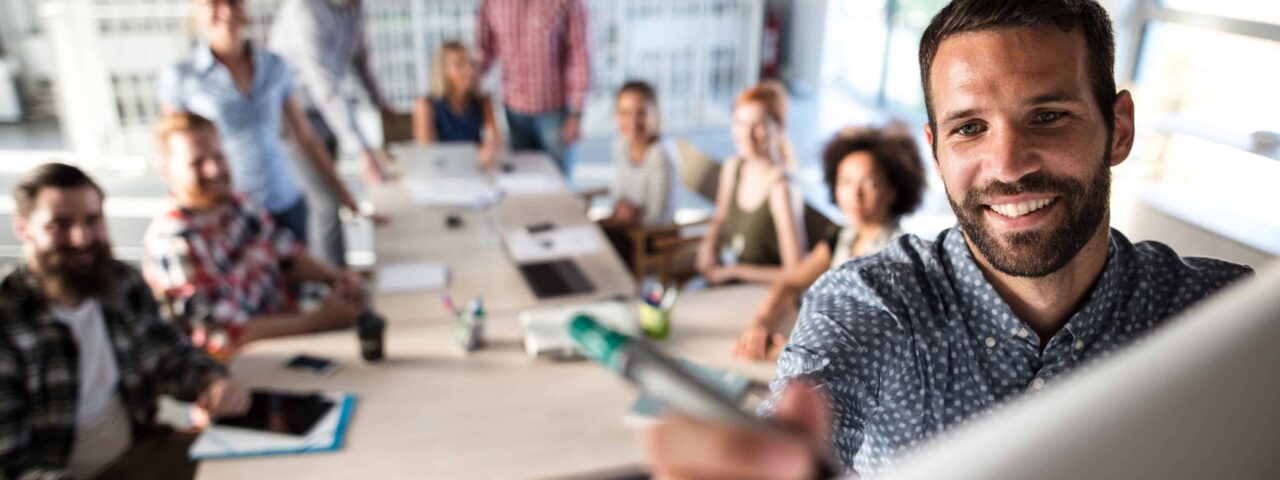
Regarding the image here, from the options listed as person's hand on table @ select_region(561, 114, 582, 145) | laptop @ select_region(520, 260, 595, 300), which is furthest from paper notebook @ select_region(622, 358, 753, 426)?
person's hand on table @ select_region(561, 114, 582, 145)

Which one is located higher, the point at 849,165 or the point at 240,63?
the point at 240,63

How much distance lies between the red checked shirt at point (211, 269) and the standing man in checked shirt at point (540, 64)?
2.06 m

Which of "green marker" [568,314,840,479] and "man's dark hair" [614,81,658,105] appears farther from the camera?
"man's dark hair" [614,81,658,105]

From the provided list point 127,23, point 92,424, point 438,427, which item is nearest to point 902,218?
point 438,427

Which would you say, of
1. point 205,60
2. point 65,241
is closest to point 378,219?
point 205,60

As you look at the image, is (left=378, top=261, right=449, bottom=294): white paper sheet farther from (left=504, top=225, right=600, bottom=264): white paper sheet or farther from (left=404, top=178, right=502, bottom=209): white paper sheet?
(left=404, top=178, right=502, bottom=209): white paper sheet

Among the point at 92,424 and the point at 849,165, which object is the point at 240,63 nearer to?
the point at 92,424

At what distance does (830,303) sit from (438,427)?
1.16m

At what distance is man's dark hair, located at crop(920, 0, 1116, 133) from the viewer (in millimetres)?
851

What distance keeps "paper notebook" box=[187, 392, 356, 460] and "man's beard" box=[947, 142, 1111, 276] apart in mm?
1396

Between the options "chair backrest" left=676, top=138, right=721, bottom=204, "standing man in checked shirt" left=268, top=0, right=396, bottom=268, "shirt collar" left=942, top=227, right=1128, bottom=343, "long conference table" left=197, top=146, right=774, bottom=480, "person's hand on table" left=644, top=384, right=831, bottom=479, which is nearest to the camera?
"person's hand on table" left=644, top=384, right=831, bottom=479

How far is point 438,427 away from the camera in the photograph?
6.12 ft

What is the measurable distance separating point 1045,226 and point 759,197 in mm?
2163

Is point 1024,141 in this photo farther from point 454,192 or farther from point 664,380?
point 454,192
